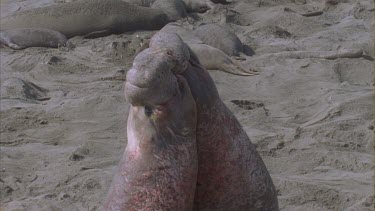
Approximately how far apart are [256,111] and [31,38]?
127 inches

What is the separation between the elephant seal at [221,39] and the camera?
7246mm

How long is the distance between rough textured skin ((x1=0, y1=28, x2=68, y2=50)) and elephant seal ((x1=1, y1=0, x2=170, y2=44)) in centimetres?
27

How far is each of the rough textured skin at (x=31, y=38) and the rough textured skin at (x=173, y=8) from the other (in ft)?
4.63

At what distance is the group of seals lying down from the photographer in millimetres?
1597

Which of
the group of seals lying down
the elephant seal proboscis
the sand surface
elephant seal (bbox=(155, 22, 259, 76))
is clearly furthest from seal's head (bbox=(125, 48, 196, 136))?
the elephant seal proboscis

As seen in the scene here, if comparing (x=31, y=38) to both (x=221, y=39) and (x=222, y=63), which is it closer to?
(x=221, y=39)

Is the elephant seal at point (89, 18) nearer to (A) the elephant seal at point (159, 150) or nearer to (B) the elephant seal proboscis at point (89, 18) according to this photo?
(B) the elephant seal proboscis at point (89, 18)

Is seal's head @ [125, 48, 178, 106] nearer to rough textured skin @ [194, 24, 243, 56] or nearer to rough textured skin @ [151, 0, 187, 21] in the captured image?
rough textured skin @ [194, 24, 243, 56]

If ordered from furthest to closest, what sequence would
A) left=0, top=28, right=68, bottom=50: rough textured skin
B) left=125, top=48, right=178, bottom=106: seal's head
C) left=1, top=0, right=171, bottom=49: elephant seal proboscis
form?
left=1, top=0, right=171, bottom=49: elephant seal proboscis
left=0, top=28, right=68, bottom=50: rough textured skin
left=125, top=48, right=178, bottom=106: seal's head

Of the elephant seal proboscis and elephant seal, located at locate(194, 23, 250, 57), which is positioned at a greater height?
elephant seal, located at locate(194, 23, 250, 57)

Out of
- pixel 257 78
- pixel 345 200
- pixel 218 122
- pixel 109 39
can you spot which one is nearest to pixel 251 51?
pixel 257 78

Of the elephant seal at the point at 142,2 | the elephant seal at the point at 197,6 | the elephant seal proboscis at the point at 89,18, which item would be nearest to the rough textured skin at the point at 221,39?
the elephant seal proboscis at the point at 89,18

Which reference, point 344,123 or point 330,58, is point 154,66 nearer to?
point 344,123

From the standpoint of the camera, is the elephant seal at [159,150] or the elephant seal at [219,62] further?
the elephant seal at [219,62]
